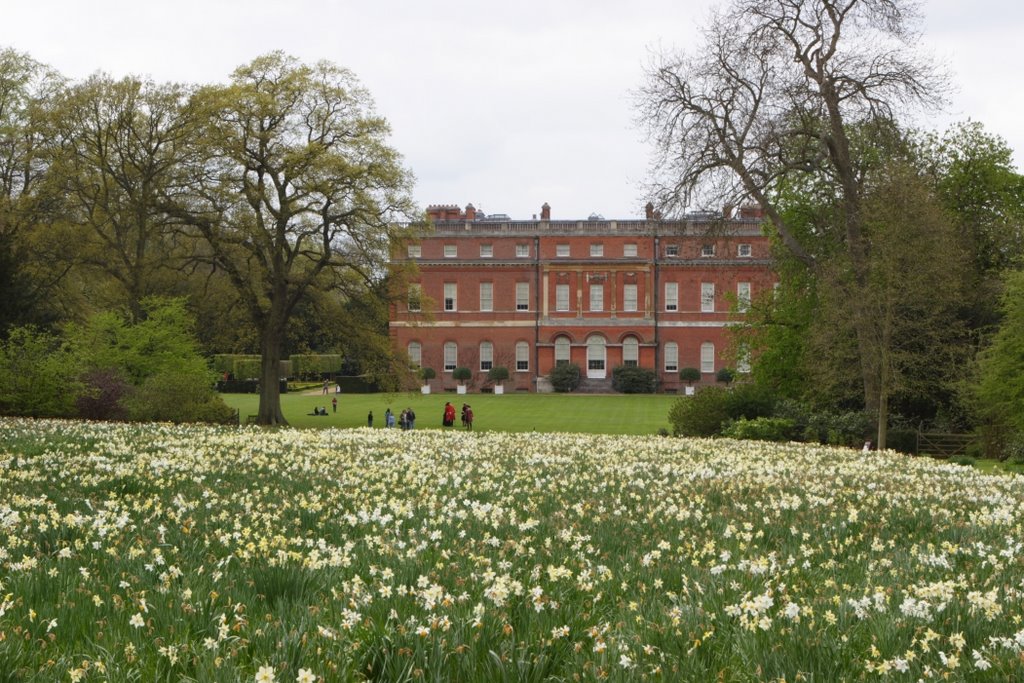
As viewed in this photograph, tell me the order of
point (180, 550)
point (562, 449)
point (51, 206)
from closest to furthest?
1. point (180, 550)
2. point (562, 449)
3. point (51, 206)

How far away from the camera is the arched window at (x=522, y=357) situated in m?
75.8

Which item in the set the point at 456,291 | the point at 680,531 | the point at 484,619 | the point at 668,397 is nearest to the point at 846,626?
the point at 484,619

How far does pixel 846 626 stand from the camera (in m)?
4.79

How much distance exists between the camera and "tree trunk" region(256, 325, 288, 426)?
39.2 m

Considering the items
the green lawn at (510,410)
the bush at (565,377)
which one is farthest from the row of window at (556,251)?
the green lawn at (510,410)

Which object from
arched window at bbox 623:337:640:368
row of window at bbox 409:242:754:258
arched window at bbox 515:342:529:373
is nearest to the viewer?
arched window at bbox 623:337:640:368

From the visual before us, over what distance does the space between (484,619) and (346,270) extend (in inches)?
1451

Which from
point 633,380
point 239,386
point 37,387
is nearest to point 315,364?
point 239,386

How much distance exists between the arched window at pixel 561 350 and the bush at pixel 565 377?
7.66 ft

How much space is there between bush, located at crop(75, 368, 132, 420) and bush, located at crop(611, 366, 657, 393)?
43778mm

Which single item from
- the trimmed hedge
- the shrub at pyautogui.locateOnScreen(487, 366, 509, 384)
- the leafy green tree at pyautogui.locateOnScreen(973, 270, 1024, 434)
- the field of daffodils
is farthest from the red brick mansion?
the field of daffodils

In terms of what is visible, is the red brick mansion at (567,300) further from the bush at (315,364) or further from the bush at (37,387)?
the bush at (37,387)

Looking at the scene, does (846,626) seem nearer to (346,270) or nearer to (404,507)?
(404,507)

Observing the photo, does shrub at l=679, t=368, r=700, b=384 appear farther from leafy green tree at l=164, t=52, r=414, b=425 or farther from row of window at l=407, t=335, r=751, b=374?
leafy green tree at l=164, t=52, r=414, b=425
